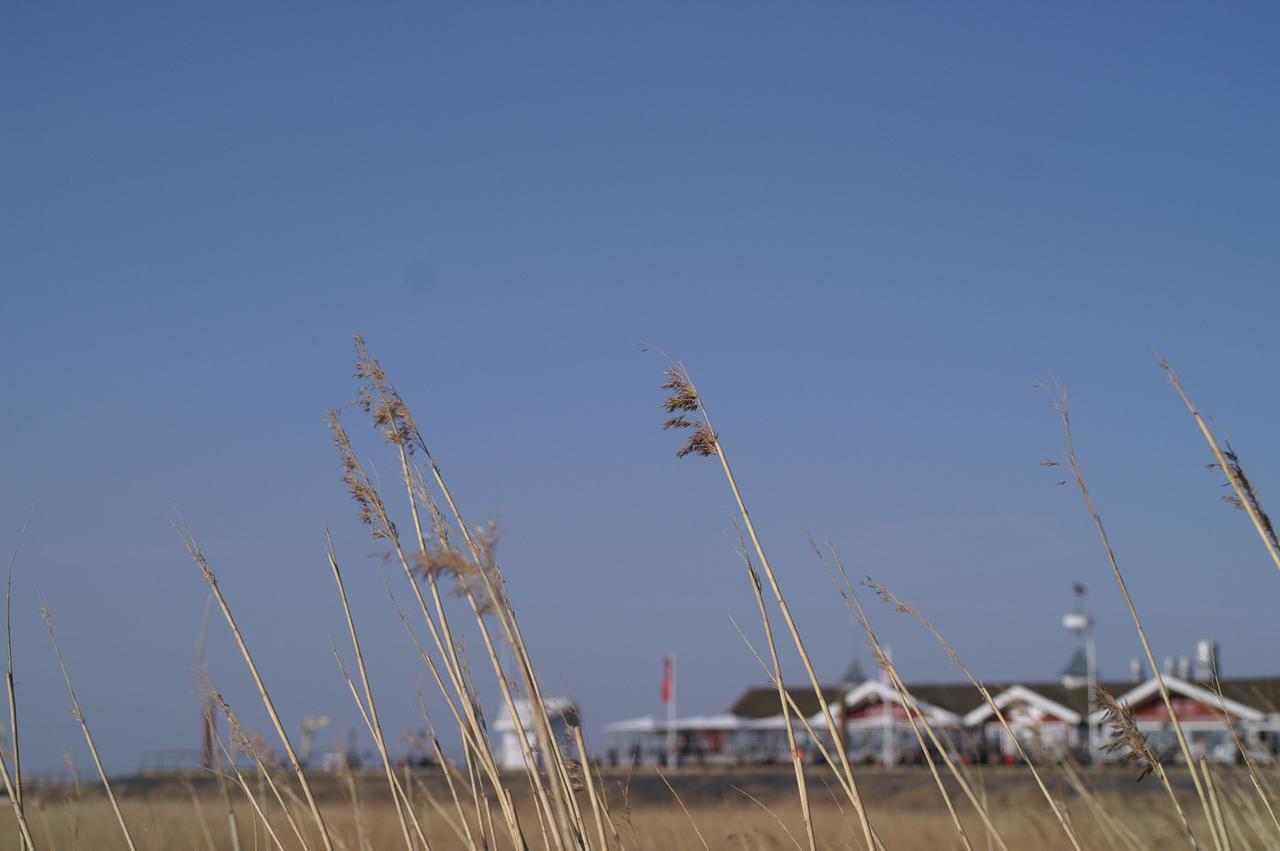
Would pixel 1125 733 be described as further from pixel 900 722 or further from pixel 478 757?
pixel 900 722

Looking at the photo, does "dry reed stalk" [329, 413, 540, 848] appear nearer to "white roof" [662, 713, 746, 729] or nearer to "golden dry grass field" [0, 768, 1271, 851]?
"golden dry grass field" [0, 768, 1271, 851]

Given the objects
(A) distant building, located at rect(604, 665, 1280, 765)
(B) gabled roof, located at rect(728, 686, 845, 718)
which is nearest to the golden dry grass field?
(A) distant building, located at rect(604, 665, 1280, 765)

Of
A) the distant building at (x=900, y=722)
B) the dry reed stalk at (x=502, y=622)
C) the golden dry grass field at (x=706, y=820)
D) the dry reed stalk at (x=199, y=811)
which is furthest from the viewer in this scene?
the distant building at (x=900, y=722)

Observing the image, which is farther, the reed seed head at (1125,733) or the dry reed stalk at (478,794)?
the dry reed stalk at (478,794)

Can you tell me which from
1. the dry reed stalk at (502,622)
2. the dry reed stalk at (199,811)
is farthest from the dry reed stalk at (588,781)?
the dry reed stalk at (199,811)

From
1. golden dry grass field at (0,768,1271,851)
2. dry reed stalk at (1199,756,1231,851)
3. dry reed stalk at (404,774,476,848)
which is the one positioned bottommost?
golden dry grass field at (0,768,1271,851)

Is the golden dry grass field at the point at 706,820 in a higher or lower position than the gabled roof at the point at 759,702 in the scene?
higher

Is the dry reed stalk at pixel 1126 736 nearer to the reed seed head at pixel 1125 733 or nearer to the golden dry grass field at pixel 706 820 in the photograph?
the reed seed head at pixel 1125 733

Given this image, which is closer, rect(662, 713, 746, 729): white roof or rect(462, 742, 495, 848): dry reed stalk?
rect(462, 742, 495, 848): dry reed stalk

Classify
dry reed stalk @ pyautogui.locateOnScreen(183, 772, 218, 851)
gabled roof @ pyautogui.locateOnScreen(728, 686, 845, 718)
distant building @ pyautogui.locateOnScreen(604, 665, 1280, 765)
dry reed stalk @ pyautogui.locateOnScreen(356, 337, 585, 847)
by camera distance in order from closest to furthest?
1. dry reed stalk @ pyautogui.locateOnScreen(356, 337, 585, 847)
2. dry reed stalk @ pyautogui.locateOnScreen(183, 772, 218, 851)
3. distant building @ pyautogui.locateOnScreen(604, 665, 1280, 765)
4. gabled roof @ pyautogui.locateOnScreen(728, 686, 845, 718)

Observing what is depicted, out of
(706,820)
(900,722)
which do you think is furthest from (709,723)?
(706,820)

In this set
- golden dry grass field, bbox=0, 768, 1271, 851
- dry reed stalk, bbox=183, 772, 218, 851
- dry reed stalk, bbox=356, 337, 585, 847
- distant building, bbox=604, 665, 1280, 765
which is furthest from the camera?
distant building, bbox=604, 665, 1280, 765

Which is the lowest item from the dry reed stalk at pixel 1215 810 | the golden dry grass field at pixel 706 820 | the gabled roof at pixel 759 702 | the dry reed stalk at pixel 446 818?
the gabled roof at pixel 759 702

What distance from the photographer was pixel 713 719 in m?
52.0
